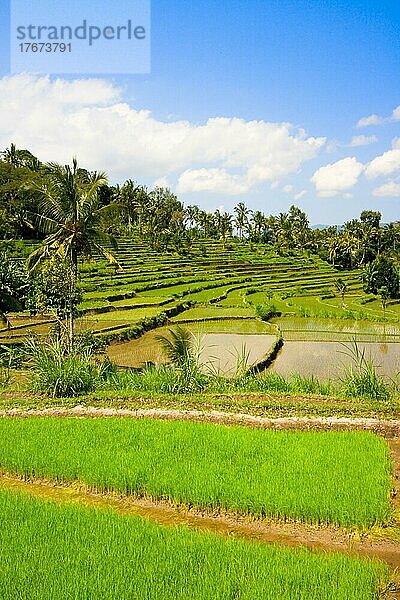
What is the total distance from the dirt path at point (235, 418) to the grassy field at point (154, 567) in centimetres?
379

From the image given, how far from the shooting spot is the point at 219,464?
680 cm

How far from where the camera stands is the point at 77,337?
569 inches

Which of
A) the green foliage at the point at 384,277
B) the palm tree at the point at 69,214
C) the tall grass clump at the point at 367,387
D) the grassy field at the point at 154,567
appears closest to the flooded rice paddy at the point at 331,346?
the tall grass clump at the point at 367,387

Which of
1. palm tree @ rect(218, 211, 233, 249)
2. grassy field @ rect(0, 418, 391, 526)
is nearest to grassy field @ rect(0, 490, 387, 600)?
grassy field @ rect(0, 418, 391, 526)

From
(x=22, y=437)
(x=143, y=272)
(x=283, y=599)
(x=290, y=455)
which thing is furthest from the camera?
(x=143, y=272)

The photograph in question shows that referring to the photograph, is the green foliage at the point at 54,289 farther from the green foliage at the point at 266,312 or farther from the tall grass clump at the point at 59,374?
the green foliage at the point at 266,312

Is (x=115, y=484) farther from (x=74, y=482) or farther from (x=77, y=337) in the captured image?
(x=77, y=337)

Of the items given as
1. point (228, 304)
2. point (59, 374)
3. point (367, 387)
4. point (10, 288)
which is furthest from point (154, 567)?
point (228, 304)

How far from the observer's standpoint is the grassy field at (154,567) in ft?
13.7

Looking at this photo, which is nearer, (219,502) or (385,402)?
(219,502)

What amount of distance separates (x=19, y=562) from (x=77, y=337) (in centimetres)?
1008

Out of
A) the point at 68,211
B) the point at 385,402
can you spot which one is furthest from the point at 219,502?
the point at 68,211

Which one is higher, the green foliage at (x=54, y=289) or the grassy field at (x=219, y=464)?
the green foliage at (x=54, y=289)

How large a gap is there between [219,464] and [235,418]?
7.35 ft
